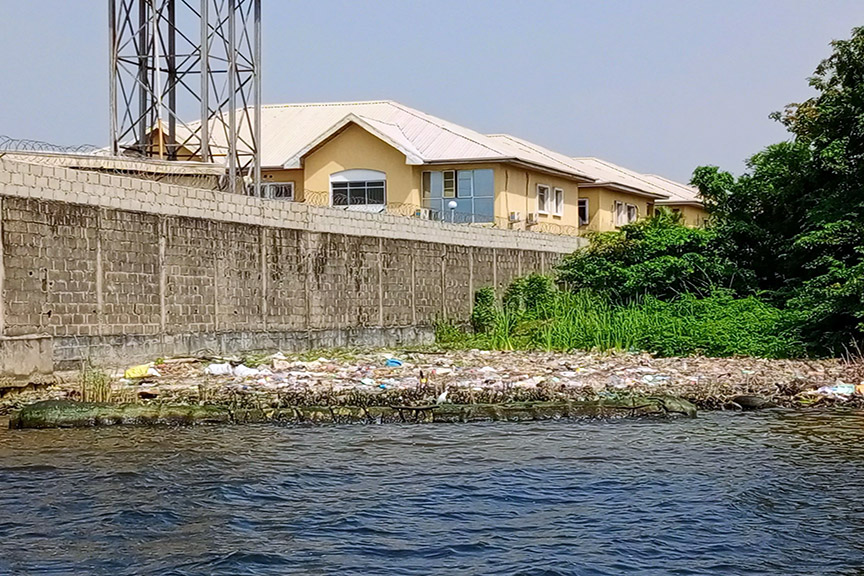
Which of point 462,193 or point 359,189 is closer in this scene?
point 462,193

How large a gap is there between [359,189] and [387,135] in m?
1.92

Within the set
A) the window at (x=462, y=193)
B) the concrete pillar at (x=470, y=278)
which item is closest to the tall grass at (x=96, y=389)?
the concrete pillar at (x=470, y=278)

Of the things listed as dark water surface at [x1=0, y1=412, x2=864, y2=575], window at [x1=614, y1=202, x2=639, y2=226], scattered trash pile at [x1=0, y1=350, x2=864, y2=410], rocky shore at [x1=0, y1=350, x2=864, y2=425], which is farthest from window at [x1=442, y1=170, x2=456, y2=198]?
dark water surface at [x1=0, y1=412, x2=864, y2=575]

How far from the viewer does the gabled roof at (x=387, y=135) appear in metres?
33.1

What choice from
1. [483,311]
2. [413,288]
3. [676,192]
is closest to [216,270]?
[413,288]

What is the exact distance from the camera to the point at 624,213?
44.4 metres

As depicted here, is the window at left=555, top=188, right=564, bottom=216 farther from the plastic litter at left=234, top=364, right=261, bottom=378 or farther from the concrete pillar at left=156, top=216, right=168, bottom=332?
the plastic litter at left=234, top=364, right=261, bottom=378

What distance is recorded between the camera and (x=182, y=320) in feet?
62.3

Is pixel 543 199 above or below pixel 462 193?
above

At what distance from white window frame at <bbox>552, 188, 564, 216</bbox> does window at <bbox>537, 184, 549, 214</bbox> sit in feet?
2.49

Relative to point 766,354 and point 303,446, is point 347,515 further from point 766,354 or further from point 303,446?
point 766,354

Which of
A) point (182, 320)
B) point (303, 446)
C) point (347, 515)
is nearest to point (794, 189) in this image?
point (182, 320)

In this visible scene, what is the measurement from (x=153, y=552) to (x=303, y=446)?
13.6 ft

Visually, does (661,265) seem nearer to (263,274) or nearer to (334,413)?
(263,274)
